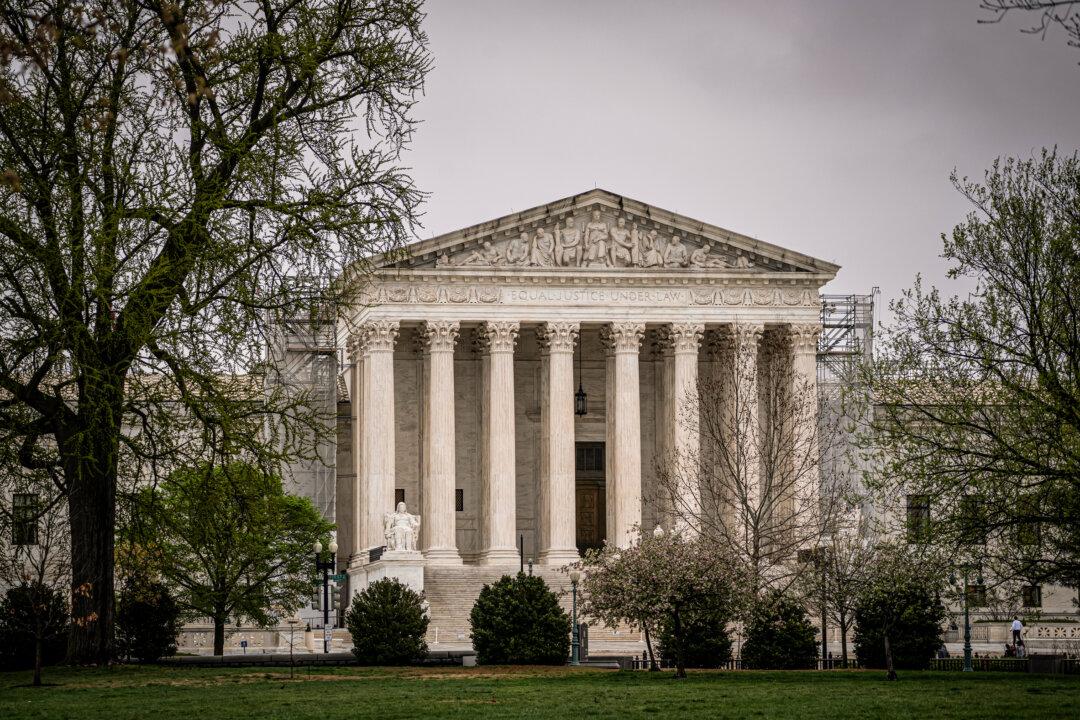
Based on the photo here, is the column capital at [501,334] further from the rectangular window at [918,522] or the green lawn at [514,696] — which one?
the rectangular window at [918,522]

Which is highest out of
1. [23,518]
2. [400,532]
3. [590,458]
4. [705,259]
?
[705,259]

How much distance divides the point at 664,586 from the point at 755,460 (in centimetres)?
2426

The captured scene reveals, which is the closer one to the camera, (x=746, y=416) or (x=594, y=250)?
(x=746, y=416)

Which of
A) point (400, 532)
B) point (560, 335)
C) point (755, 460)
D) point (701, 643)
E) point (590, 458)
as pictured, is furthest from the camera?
point (590, 458)

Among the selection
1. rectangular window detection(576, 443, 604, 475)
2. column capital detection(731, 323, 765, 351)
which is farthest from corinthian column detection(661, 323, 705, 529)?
rectangular window detection(576, 443, 604, 475)

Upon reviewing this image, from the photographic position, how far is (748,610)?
126 ft

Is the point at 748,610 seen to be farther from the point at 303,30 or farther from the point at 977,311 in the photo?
the point at 303,30

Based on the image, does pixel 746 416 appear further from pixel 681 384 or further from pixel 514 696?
pixel 514 696

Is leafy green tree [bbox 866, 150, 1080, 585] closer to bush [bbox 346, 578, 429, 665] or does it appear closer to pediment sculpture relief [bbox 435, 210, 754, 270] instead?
bush [bbox 346, 578, 429, 665]

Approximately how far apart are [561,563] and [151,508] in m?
38.9

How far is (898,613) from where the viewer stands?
41156 mm

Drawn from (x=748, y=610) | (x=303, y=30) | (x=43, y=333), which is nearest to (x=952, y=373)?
(x=748, y=610)

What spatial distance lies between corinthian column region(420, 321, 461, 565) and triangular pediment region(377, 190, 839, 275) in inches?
128

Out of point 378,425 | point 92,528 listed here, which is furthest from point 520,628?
point 378,425
